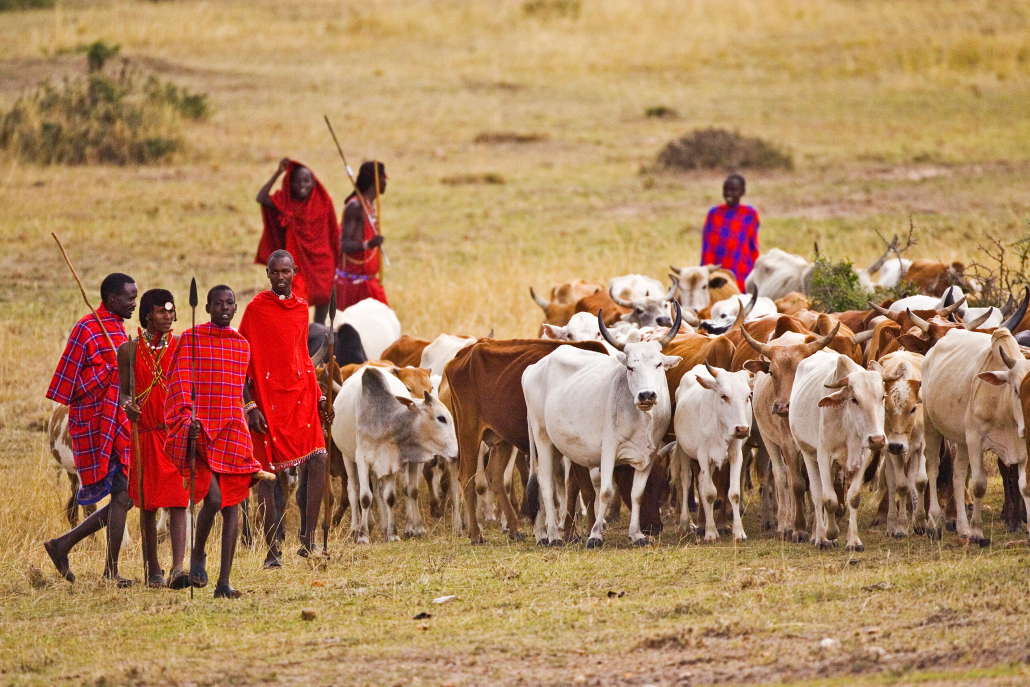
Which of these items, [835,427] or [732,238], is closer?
[835,427]

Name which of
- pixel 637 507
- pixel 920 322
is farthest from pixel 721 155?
pixel 637 507

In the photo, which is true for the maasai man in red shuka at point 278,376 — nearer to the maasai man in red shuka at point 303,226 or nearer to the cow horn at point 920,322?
the cow horn at point 920,322

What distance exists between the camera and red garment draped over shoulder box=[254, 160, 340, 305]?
13.1m

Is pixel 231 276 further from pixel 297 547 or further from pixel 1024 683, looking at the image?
pixel 1024 683

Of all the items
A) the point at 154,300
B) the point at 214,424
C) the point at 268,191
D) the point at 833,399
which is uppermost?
the point at 268,191

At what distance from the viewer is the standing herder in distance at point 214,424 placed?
25.1ft

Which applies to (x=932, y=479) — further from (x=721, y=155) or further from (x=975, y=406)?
(x=721, y=155)

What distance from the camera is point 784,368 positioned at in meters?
9.27

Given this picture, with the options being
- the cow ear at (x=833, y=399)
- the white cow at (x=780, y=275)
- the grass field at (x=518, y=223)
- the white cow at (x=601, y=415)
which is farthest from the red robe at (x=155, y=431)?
the white cow at (x=780, y=275)

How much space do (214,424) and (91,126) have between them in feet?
62.6

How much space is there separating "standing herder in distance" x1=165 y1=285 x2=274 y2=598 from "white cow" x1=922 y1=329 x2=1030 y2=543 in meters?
4.01

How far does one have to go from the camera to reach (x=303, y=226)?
13211 millimetres

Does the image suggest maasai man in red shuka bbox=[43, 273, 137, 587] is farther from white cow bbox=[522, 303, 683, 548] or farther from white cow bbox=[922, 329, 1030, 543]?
white cow bbox=[922, 329, 1030, 543]

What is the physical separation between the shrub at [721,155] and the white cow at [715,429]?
16443 millimetres
